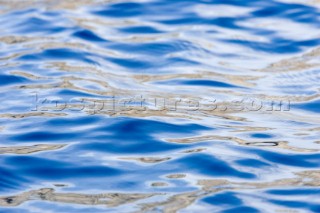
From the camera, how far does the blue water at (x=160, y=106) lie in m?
4.32

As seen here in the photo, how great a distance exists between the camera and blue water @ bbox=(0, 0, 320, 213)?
170 inches

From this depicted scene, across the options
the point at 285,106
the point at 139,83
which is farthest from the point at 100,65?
the point at 285,106

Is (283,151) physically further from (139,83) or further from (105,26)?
(105,26)

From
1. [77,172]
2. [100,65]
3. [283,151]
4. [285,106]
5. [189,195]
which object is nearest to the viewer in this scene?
[189,195]

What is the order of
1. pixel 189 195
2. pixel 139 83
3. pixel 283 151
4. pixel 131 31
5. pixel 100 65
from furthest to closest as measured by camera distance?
pixel 131 31
pixel 100 65
pixel 139 83
pixel 283 151
pixel 189 195

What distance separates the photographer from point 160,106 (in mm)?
5895

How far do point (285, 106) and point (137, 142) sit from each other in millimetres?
1455

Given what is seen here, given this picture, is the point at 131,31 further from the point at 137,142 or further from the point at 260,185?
the point at 260,185

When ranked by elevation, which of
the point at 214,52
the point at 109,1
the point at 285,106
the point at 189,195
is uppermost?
the point at 109,1

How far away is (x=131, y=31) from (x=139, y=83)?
1590mm

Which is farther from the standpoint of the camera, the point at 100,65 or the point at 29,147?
the point at 100,65

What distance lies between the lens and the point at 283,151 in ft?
16.3

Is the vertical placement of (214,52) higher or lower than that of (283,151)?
higher

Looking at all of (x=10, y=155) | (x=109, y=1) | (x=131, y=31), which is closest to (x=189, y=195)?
(x=10, y=155)
